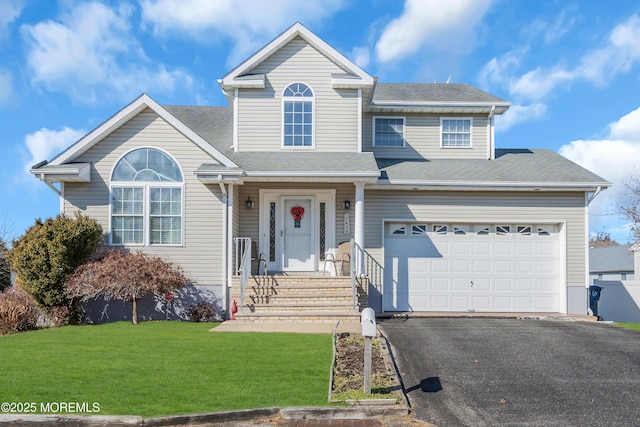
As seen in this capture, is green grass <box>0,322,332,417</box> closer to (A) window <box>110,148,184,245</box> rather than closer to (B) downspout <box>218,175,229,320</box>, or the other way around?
(B) downspout <box>218,175,229,320</box>

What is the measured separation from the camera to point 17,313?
41.2 feet

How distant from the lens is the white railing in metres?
12.4

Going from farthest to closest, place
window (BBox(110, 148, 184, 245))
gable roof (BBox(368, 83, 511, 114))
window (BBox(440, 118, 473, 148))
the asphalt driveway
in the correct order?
window (BBox(440, 118, 473, 148)) → gable roof (BBox(368, 83, 511, 114)) → window (BBox(110, 148, 184, 245)) → the asphalt driveway

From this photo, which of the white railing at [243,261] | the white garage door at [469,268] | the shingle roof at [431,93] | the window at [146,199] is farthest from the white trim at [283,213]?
the shingle roof at [431,93]

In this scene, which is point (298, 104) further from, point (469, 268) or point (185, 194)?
point (469, 268)

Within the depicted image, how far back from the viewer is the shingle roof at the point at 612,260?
35.9m

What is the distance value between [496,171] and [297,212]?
566cm

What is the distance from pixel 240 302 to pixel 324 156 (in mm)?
4619

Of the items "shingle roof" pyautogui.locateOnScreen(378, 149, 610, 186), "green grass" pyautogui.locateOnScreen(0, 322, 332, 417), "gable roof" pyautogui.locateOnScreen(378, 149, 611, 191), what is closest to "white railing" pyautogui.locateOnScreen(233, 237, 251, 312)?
→ "green grass" pyautogui.locateOnScreen(0, 322, 332, 417)

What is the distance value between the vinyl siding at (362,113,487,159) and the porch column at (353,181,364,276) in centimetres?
329

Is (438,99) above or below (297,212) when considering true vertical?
above

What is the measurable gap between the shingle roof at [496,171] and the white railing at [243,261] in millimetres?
4019

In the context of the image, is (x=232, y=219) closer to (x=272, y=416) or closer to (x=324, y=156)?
(x=324, y=156)

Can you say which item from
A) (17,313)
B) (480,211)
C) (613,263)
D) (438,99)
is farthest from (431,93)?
(613,263)
